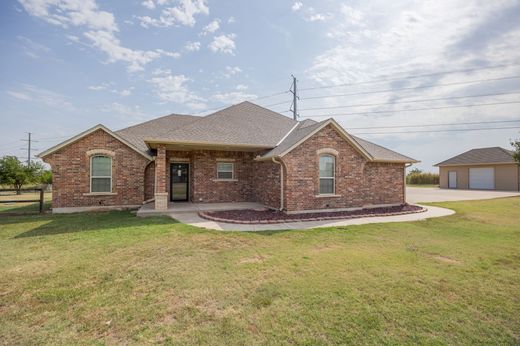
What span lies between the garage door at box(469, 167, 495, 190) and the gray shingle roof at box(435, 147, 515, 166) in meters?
1.14

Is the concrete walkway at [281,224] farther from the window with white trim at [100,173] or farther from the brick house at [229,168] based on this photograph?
the window with white trim at [100,173]

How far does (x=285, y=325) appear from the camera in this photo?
345cm

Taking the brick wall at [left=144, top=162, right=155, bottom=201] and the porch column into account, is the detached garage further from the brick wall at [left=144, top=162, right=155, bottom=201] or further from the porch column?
the brick wall at [left=144, top=162, right=155, bottom=201]

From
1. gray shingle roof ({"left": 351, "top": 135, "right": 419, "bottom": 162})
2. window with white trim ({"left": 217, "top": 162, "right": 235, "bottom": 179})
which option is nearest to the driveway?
gray shingle roof ({"left": 351, "top": 135, "right": 419, "bottom": 162})

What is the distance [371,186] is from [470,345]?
12.0 m

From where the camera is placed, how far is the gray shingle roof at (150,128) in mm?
15648

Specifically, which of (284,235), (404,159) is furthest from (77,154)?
(404,159)

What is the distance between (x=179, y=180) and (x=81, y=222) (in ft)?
19.3

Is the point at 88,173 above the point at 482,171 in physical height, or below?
below

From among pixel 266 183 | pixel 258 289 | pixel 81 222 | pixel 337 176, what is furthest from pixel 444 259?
pixel 81 222

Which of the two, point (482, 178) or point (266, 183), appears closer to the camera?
point (266, 183)

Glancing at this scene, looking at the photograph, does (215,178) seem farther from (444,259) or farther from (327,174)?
(444,259)

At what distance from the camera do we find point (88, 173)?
42.3 feet

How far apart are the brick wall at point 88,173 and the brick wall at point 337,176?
8070mm
